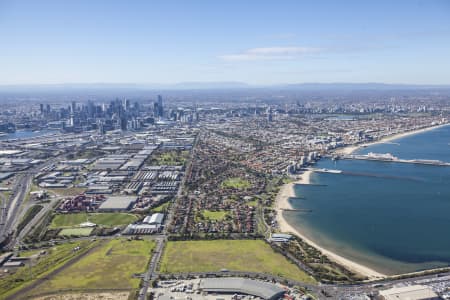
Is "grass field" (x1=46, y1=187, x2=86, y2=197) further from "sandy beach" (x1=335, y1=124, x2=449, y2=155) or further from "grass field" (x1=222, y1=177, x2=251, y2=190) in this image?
"sandy beach" (x1=335, y1=124, x2=449, y2=155)

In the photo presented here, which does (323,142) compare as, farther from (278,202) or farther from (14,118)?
(14,118)

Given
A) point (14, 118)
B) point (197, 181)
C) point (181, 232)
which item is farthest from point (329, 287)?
point (14, 118)

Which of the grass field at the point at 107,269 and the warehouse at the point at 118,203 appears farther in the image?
the warehouse at the point at 118,203

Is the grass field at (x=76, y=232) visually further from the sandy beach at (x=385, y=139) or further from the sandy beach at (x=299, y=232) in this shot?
the sandy beach at (x=385, y=139)

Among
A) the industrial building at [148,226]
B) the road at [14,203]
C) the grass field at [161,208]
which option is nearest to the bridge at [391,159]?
the grass field at [161,208]

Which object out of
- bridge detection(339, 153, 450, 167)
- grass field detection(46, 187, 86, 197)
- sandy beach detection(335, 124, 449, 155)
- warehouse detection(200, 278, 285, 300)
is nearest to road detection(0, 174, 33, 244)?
grass field detection(46, 187, 86, 197)

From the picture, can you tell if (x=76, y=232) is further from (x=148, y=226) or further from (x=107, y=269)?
(x=107, y=269)
